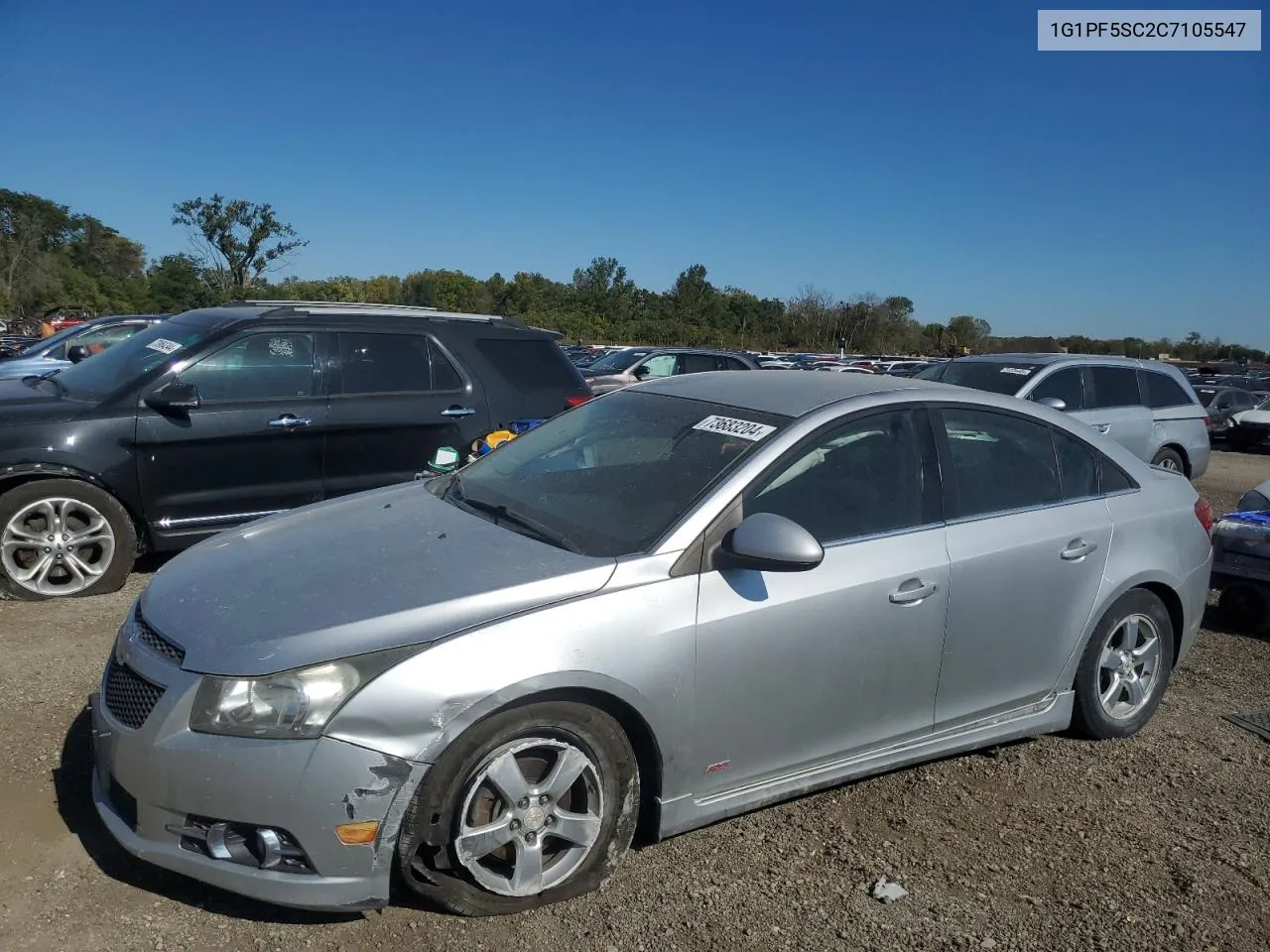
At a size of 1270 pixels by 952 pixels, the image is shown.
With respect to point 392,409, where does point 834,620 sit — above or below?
below

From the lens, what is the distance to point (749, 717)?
308 cm

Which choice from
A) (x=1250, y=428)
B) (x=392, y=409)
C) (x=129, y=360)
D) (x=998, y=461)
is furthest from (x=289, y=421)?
(x=1250, y=428)

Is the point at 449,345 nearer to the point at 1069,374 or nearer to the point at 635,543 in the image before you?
the point at 635,543

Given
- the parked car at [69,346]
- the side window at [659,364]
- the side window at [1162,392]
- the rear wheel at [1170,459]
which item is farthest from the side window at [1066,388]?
the parked car at [69,346]

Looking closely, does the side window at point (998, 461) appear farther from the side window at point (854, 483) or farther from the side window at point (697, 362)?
the side window at point (697, 362)

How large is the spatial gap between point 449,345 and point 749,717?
15.1 ft

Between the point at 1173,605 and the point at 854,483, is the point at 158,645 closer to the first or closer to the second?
the point at 854,483

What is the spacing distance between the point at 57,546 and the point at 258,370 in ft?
5.25

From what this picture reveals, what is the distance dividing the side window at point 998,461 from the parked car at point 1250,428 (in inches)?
835

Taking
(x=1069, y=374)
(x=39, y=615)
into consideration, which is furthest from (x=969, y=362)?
(x=39, y=615)

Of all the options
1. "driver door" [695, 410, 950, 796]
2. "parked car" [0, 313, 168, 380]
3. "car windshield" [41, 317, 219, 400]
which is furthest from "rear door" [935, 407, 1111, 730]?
"parked car" [0, 313, 168, 380]

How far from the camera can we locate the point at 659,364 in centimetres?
1758

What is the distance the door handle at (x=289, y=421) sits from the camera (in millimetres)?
6211

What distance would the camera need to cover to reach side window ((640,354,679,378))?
17438mm
